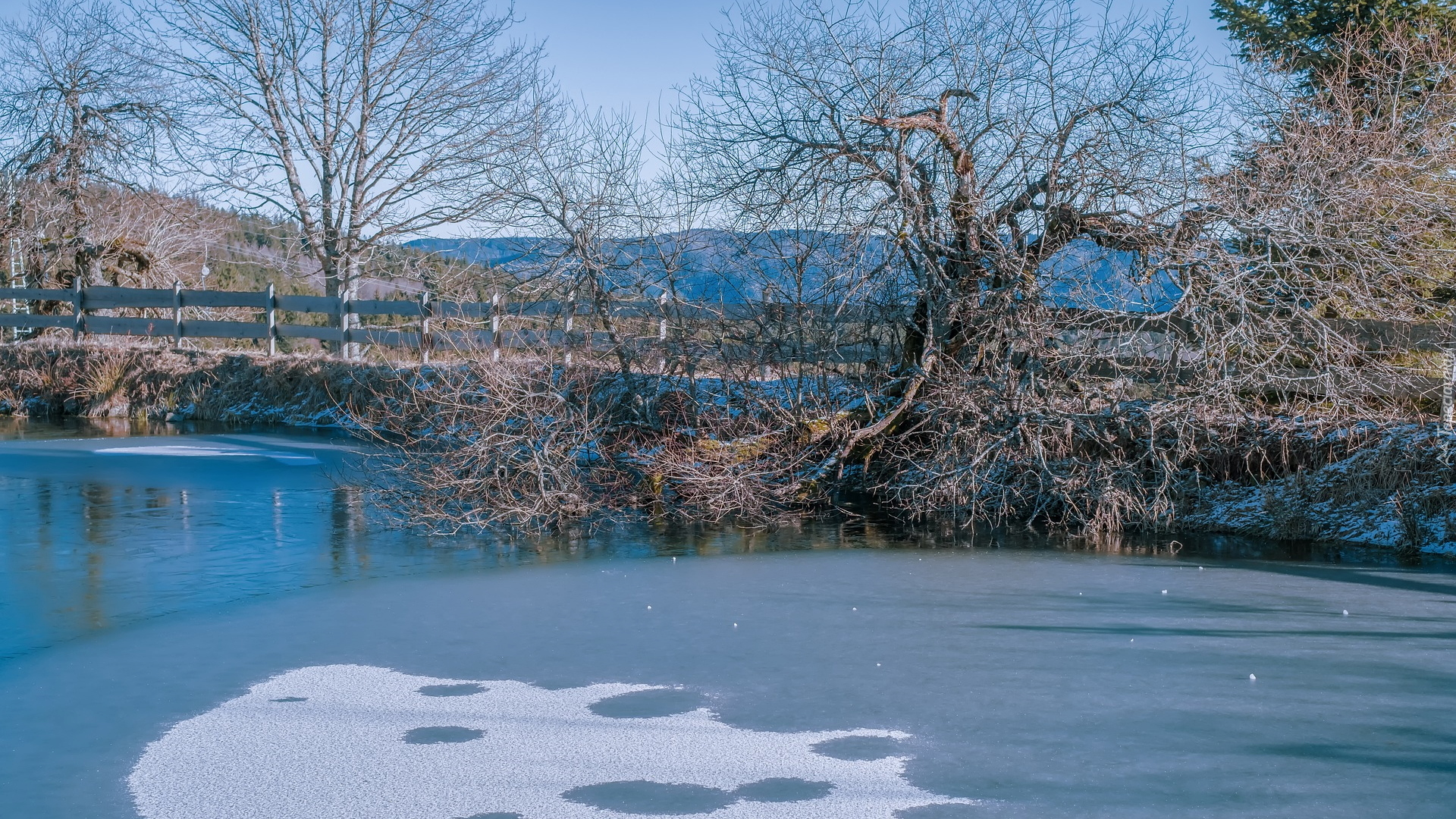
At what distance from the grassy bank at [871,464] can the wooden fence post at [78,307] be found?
49.5ft

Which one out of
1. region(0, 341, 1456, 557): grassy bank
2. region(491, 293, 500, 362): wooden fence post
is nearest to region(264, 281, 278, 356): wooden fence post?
region(491, 293, 500, 362): wooden fence post

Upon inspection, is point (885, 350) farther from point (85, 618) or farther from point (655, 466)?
point (85, 618)

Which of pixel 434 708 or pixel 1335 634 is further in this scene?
pixel 1335 634

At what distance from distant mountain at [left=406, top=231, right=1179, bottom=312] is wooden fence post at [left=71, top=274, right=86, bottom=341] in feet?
50.6

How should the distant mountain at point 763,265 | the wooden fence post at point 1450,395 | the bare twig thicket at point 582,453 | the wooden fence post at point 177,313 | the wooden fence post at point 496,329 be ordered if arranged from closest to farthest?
1. the wooden fence post at point 1450,395
2. the bare twig thicket at point 582,453
3. the distant mountain at point 763,265
4. the wooden fence post at point 496,329
5. the wooden fence post at point 177,313

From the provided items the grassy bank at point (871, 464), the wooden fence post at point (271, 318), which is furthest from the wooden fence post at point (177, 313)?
the grassy bank at point (871, 464)

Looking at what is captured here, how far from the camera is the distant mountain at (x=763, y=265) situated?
39.9 feet

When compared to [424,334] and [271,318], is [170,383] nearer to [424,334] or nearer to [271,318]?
[271,318]

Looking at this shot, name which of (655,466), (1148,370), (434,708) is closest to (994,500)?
(1148,370)

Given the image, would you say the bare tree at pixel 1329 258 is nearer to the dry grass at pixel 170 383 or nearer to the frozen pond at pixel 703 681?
the frozen pond at pixel 703 681

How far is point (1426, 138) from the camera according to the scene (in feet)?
40.5

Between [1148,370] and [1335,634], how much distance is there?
482 centimetres

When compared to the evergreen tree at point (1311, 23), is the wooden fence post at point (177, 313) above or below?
below

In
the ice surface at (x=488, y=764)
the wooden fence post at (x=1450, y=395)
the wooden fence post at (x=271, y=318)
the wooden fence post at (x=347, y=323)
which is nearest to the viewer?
the ice surface at (x=488, y=764)
